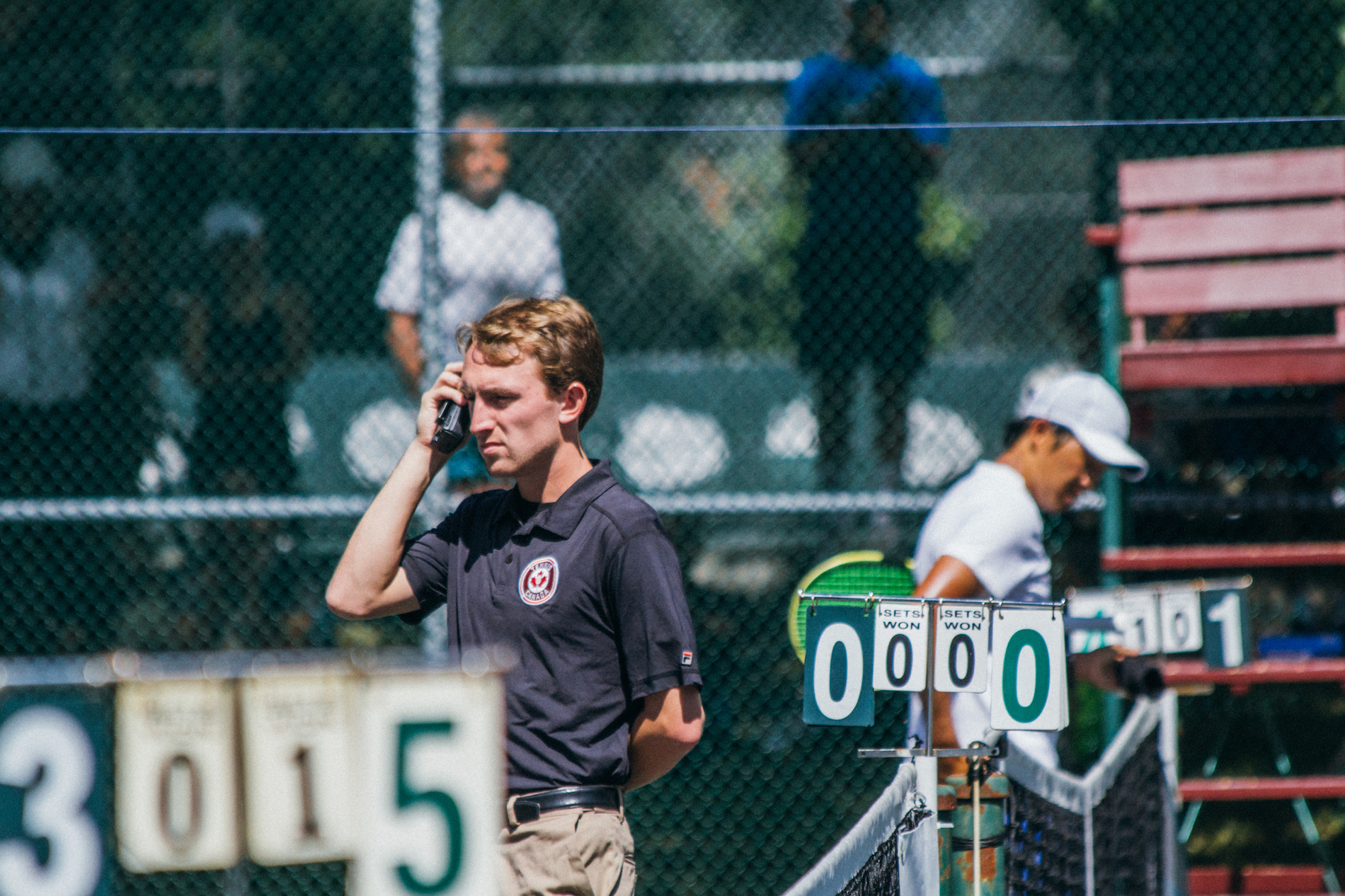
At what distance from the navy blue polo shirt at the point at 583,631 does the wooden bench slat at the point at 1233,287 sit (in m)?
3.28

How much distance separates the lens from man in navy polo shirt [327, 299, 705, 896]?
250 cm

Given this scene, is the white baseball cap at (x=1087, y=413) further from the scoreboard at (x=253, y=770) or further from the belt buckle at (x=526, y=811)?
the scoreboard at (x=253, y=770)

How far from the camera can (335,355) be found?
20.7 feet

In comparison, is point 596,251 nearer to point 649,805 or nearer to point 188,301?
point 188,301

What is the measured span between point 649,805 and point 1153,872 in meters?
2.04

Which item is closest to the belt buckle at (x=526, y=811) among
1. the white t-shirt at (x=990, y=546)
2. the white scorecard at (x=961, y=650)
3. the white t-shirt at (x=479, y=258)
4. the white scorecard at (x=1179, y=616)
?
the white scorecard at (x=961, y=650)

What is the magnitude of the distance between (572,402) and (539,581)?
38 cm

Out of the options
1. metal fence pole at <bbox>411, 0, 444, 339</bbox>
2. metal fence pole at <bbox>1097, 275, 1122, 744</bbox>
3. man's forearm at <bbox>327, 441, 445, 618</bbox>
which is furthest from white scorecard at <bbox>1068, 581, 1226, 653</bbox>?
metal fence pole at <bbox>411, 0, 444, 339</bbox>

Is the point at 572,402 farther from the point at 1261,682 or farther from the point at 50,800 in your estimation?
the point at 1261,682

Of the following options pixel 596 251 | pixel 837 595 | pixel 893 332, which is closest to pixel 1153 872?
pixel 837 595

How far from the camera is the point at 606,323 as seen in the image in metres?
6.84

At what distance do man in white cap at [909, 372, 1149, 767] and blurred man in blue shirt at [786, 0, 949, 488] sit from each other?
1.84 metres

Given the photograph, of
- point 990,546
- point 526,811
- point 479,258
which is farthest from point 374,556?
point 479,258

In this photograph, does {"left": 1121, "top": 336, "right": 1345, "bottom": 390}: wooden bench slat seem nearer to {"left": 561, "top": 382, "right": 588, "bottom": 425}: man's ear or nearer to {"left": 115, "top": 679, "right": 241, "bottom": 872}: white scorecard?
{"left": 561, "top": 382, "right": 588, "bottom": 425}: man's ear
